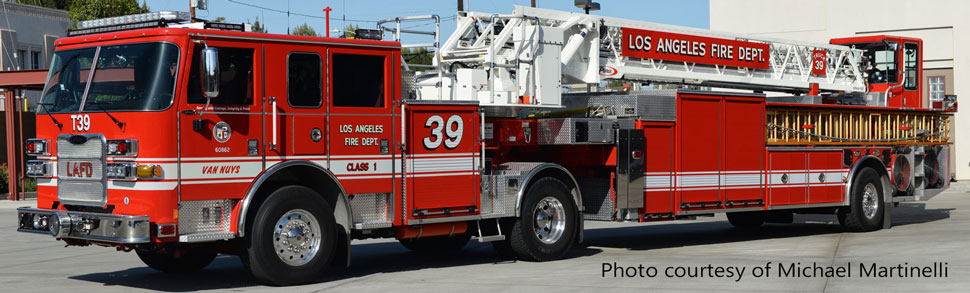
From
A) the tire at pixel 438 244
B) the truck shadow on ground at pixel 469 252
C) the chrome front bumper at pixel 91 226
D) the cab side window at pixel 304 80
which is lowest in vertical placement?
the truck shadow on ground at pixel 469 252

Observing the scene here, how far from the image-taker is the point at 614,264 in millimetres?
12383

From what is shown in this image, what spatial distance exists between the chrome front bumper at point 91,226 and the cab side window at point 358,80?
7.49 ft

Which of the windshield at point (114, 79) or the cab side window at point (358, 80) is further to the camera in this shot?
the cab side window at point (358, 80)

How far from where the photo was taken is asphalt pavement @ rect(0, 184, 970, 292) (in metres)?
10.6

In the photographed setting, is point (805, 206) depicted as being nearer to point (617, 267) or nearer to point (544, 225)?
point (544, 225)

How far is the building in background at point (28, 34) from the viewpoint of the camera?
125 ft

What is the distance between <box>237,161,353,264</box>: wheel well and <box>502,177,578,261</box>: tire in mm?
2372

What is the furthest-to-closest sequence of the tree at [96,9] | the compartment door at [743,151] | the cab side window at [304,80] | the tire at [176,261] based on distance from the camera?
the tree at [96,9], the compartment door at [743,151], the tire at [176,261], the cab side window at [304,80]

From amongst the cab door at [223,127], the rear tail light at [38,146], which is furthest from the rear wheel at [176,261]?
the cab door at [223,127]

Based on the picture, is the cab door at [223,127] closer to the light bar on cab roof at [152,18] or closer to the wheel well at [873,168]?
the light bar on cab roof at [152,18]

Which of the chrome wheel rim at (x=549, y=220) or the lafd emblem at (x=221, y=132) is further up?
the lafd emblem at (x=221, y=132)

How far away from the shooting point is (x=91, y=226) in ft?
32.4

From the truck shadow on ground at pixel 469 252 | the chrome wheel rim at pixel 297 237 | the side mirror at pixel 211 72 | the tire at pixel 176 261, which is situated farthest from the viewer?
the tire at pixel 176 261

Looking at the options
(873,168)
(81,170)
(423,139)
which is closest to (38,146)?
(81,170)
